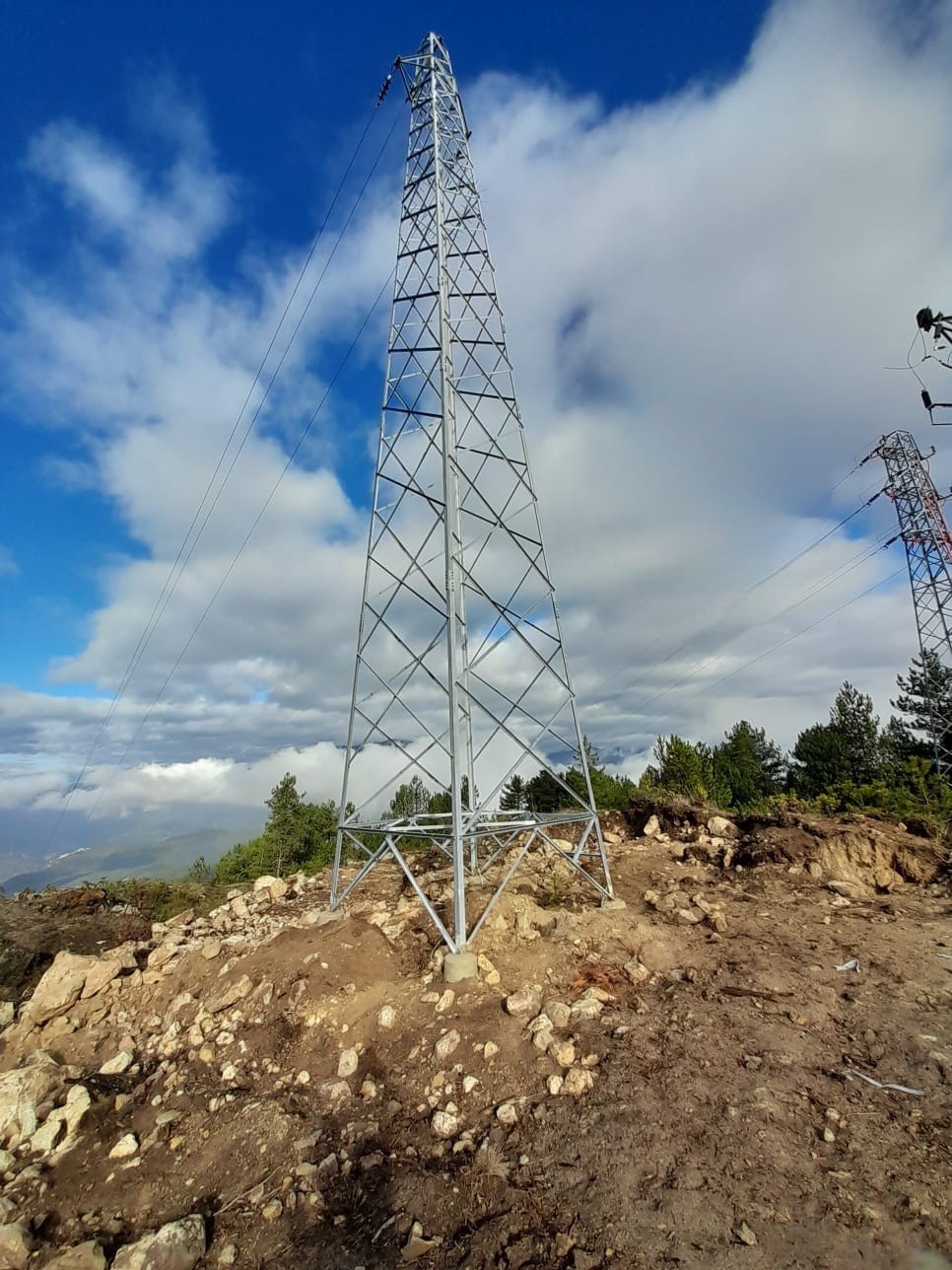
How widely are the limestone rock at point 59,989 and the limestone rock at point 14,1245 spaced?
4425mm

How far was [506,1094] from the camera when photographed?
6.17 meters

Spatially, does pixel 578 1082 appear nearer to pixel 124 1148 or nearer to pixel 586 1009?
pixel 586 1009

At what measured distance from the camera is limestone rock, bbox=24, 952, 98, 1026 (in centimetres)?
877

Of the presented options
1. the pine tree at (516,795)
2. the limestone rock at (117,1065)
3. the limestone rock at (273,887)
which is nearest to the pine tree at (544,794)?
the pine tree at (516,795)

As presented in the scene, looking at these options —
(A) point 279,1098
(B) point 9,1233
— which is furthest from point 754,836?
(B) point 9,1233

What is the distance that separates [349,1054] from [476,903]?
4.32m

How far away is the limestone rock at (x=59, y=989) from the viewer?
8773 millimetres

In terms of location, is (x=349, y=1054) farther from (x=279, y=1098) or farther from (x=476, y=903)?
(x=476, y=903)

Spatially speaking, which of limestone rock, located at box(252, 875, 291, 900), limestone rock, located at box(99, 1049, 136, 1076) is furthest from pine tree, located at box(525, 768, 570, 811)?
limestone rock, located at box(99, 1049, 136, 1076)

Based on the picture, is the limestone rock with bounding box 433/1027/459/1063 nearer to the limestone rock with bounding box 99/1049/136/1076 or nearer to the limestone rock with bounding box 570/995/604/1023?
the limestone rock with bounding box 570/995/604/1023

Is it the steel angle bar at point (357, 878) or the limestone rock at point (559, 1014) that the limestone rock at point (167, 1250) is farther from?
the steel angle bar at point (357, 878)

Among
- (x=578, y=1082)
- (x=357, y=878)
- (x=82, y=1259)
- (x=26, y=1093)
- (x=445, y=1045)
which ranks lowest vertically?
(x=82, y=1259)

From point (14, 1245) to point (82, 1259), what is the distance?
0.78 metres

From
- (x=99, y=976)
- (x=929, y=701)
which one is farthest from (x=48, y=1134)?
(x=929, y=701)
